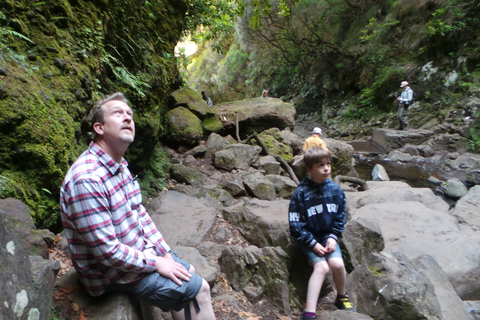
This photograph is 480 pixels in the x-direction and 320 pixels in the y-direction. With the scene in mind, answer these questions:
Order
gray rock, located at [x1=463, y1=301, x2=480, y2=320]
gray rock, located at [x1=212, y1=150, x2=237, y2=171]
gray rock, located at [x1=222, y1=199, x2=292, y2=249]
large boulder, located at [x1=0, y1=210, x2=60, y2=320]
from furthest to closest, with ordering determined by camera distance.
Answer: gray rock, located at [x1=212, y1=150, x2=237, y2=171]
gray rock, located at [x1=222, y1=199, x2=292, y2=249]
gray rock, located at [x1=463, y1=301, x2=480, y2=320]
large boulder, located at [x1=0, y1=210, x2=60, y2=320]

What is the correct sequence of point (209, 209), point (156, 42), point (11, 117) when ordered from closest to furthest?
point (11, 117)
point (209, 209)
point (156, 42)

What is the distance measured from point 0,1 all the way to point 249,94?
25290 mm

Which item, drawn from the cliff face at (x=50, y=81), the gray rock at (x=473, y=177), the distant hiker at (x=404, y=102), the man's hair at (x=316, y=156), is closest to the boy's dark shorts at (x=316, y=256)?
the man's hair at (x=316, y=156)

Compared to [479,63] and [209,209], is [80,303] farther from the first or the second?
[479,63]

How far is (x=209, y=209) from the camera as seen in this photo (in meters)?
4.71

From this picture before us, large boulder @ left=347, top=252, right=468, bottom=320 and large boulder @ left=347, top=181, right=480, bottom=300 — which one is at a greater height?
large boulder @ left=347, top=181, right=480, bottom=300

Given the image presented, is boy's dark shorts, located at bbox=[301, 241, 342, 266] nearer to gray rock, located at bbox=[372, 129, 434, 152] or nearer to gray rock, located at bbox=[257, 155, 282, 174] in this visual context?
gray rock, located at bbox=[257, 155, 282, 174]

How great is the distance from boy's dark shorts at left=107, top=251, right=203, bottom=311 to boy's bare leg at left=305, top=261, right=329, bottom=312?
127 cm

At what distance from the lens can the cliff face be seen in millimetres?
2311

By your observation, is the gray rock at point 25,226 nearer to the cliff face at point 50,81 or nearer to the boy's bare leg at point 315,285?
the cliff face at point 50,81

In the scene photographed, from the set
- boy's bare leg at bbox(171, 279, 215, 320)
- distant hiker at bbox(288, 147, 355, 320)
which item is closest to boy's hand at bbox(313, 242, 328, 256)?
distant hiker at bbox(288, 147, 355, 320)

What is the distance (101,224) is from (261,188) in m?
4.48

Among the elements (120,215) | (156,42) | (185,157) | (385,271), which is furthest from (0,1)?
(185,157)

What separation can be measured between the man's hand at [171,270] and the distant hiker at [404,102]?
1372cm
